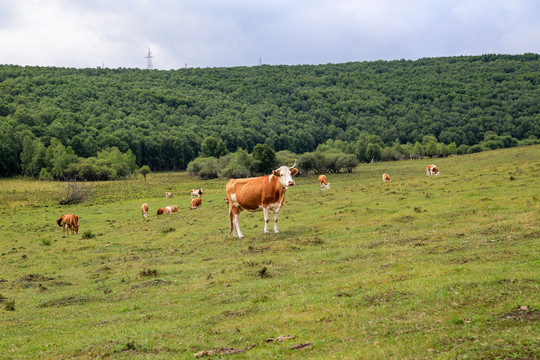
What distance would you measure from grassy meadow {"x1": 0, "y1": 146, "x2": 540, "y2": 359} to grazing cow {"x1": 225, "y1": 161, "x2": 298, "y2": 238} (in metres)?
1.46

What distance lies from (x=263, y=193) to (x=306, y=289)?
10.6 metres

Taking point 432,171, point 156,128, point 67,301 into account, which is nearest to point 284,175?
point 67,301

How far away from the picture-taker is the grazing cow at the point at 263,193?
22094mm

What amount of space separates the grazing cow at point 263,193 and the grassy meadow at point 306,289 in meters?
1.46

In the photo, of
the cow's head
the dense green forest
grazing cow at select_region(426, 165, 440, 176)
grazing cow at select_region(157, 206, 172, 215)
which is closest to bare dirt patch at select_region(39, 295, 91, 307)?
the cow's head

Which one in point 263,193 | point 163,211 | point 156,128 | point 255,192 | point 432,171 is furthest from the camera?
point 156,128

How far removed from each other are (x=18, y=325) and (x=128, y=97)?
653ft

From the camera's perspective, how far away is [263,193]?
22.2 meters

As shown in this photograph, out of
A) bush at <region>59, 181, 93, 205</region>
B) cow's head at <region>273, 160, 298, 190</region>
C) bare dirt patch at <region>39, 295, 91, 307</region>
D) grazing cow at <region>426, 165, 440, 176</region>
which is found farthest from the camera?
bush at <region>59, 181, 93, 205</region>

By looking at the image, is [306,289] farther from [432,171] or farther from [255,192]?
[432,171]

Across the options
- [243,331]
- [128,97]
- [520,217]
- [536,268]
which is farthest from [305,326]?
[128,97]

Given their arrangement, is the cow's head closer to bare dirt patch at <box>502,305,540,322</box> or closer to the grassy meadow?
the grassy meadow

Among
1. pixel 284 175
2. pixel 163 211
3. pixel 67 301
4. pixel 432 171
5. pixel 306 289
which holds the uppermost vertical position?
pixel 284 175

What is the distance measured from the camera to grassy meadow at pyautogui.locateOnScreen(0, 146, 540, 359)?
776 centimetres
